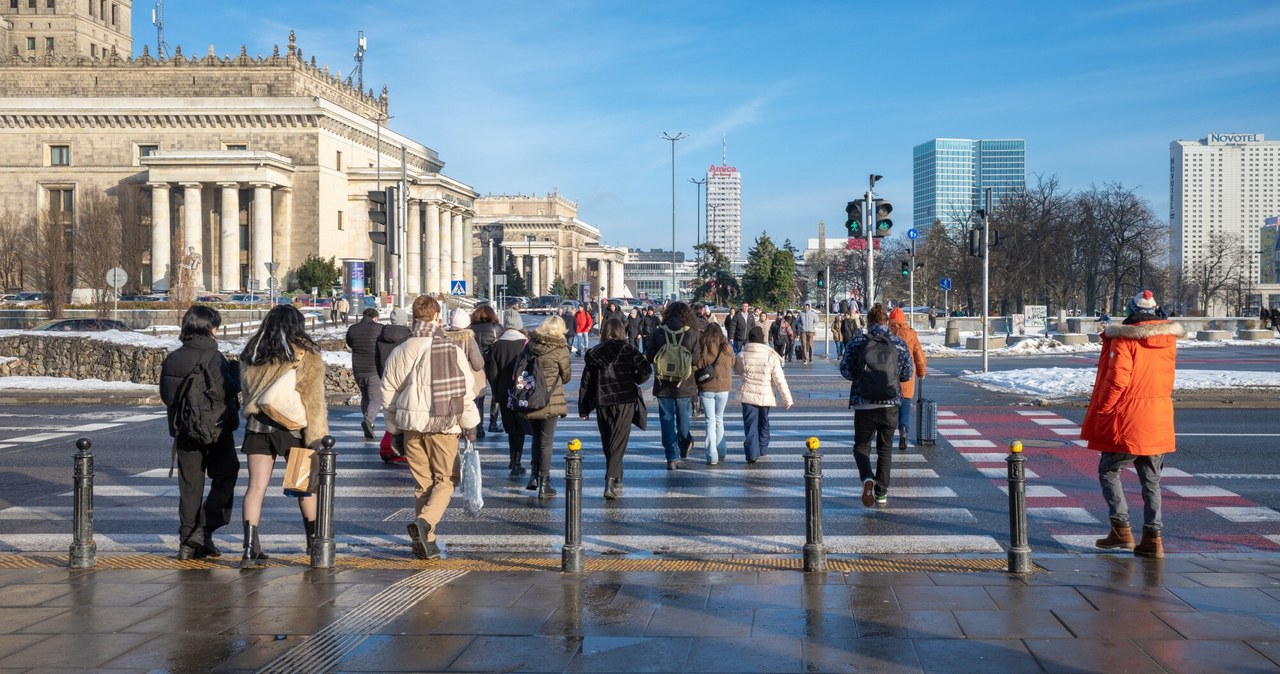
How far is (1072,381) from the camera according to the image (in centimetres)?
2298

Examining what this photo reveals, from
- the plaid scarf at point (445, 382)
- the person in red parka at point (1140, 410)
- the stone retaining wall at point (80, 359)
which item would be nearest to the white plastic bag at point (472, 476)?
the plaid scarf at point (445, 382)

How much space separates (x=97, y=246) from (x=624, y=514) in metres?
57.7

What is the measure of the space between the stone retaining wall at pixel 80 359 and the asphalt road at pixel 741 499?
8.13 m

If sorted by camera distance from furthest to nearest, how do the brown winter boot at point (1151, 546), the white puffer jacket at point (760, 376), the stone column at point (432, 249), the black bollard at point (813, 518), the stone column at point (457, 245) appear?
the stone column at point (457, 245) → the stone column at point (432, 249) → the white puffer jacket at point (760, 376) → the brown winter boot at point (1151, 546) → the black bollard at point (813, 518)

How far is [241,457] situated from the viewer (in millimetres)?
14664

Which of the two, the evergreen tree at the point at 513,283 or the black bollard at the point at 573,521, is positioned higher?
the evergreen tree at the point at 513,283

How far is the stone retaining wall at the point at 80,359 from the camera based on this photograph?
25.5 m

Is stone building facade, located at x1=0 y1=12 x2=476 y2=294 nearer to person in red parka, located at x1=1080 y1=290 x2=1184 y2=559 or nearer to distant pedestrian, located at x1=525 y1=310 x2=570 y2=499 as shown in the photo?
distant pedestrian, located at x1=525 y1=310 x2=570 y2=499

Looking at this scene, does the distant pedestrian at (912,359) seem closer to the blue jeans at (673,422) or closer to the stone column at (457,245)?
the blue jeans at (673,422)

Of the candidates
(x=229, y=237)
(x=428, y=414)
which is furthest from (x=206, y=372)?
(x=229, y=237)

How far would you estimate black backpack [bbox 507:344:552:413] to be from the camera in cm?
1091

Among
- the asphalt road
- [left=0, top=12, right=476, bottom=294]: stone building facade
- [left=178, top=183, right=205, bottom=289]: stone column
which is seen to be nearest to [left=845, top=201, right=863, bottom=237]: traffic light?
the asphalt road

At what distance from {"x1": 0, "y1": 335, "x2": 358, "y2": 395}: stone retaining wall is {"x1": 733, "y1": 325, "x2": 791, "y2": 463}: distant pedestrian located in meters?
13.7

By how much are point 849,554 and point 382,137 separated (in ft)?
344
